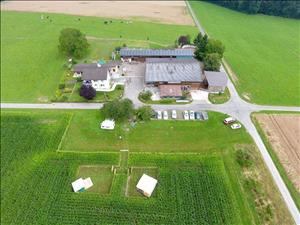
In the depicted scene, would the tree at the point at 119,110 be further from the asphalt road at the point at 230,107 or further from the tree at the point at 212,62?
the tree at the point at 212,62

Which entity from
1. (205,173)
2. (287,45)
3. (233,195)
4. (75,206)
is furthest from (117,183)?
(287,45)

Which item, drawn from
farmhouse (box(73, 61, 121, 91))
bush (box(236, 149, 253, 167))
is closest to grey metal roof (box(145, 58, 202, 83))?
farmhouse (box(73, 61, 121, 91))

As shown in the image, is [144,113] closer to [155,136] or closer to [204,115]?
[155,136]

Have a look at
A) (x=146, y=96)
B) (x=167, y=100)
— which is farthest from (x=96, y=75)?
(x=167, y=100)

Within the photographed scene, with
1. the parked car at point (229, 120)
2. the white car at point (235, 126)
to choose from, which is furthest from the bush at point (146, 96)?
the white car at point (235, 126)

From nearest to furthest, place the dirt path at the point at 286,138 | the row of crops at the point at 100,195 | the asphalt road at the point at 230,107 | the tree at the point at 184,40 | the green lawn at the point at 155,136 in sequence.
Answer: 1. the row of crops at the point at 100,195
2. the dirt path at the point at 286,138
3. the green lawn at the point at 155,136
4. the asphalt road at the point at 230,107
5. the tree at the point at 184,40

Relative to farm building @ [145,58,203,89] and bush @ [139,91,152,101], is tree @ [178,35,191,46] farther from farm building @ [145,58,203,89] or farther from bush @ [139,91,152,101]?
bush @ [139,91,152,101]
